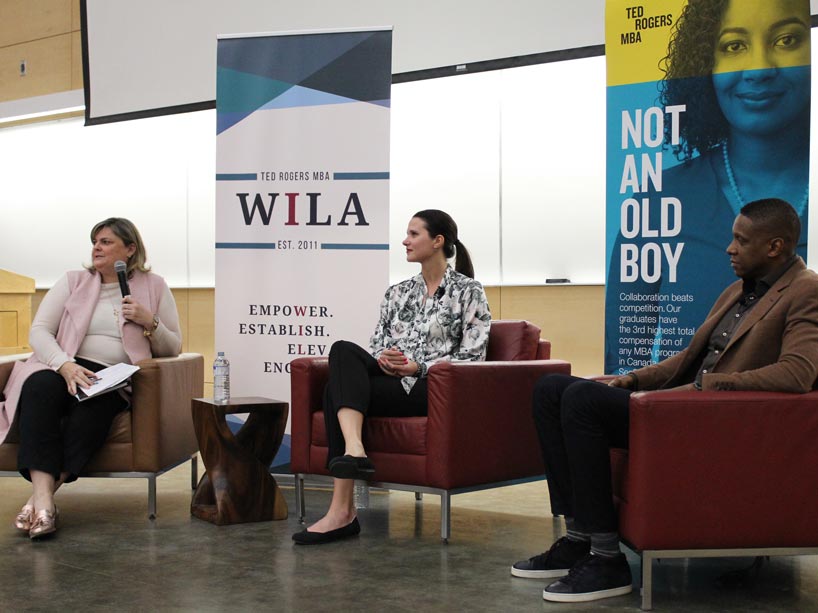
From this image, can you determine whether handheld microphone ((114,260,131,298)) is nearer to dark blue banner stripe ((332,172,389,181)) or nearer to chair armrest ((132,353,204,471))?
chair armrest ((132,353,204,471))

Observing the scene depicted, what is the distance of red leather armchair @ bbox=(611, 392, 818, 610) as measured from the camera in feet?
8.93

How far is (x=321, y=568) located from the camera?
10.6ft

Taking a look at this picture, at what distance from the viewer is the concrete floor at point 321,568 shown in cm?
286

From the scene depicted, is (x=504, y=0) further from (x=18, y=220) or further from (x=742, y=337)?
(x=18, y=220)

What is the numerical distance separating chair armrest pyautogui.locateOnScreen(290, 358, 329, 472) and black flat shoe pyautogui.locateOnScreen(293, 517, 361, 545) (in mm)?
338

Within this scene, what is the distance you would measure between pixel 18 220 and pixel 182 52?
282 cm

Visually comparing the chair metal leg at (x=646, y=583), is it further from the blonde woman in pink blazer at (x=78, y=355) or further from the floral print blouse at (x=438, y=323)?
the blonde woman in pink blazer at (x=78, y=355)

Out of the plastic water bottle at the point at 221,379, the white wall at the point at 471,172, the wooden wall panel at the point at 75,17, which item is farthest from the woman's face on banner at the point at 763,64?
the wooden wall panel at the point at 75,17

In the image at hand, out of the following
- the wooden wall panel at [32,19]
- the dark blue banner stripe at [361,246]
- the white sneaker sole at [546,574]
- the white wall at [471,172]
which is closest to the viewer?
the white sneaker sole at [546,574]

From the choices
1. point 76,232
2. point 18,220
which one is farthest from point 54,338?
point 18,220

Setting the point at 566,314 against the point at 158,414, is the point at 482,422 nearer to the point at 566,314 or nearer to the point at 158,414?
the point at 158,414

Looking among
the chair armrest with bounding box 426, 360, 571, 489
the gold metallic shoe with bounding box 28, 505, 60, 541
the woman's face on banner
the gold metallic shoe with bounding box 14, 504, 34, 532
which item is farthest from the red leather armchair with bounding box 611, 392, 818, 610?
the gold metallic shoe with bounding box 14, 504, 34, 532

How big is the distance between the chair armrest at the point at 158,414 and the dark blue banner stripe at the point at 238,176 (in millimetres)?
903

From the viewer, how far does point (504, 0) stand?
588 centimetres
